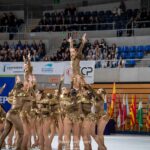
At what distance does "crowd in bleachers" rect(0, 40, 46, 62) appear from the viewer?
951 inches

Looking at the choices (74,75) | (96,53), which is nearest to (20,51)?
(96,53)

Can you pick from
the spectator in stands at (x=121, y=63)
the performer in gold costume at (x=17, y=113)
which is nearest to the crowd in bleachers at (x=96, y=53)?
the spectator in stands at (x=121, y=63)

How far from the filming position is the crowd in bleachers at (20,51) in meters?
24.1

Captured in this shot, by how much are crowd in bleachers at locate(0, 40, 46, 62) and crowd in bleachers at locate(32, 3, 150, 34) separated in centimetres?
211

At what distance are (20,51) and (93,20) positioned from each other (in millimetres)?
4766

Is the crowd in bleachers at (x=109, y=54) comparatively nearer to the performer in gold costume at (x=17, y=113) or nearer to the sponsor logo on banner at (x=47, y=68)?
the sponsor logo on banner at (x=47, y=68)

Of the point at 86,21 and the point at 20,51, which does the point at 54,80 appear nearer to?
the point at 20,51

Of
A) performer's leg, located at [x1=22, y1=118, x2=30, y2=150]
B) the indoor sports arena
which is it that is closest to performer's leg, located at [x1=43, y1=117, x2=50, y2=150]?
the indoor sports arena

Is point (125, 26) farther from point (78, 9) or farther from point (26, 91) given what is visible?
point (26, 91)

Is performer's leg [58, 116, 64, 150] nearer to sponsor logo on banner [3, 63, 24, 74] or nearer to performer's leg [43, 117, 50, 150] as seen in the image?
performer's leg [43, 117, 50, 150]

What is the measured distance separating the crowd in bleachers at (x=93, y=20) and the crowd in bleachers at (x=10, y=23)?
1.65 meters

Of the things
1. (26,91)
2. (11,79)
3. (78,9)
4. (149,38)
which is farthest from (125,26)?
(26,91)

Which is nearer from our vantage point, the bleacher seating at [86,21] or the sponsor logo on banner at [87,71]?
the sponsor logo on banner at [87,71]

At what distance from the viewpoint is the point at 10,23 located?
28.6m
